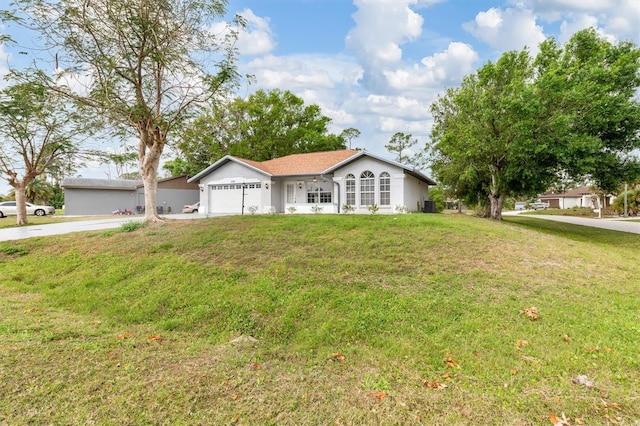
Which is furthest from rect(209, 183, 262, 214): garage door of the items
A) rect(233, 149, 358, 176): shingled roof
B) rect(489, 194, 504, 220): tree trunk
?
rect(489, 194, 504, 220): tree trunk

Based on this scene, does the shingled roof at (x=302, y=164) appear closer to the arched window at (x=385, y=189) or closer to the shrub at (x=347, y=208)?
the arched window at (x=385, y=189)

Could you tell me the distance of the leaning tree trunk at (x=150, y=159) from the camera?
12812mm

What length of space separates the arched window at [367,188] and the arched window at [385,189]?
→ 42cm

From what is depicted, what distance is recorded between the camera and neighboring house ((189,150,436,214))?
1880cm

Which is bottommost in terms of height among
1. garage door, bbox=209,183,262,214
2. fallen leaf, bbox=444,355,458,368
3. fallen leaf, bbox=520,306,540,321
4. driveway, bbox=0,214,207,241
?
fallen leaf, bbox=444,355,458,368

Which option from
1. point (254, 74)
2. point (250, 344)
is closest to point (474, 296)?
point (250, 344)

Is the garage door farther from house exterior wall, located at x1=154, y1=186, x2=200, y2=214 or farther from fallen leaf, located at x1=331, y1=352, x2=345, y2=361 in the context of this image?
fallen leaf, located at x1=331, y1=352, x2=345, y2=361

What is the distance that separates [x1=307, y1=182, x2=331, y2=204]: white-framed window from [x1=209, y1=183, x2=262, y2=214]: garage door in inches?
128

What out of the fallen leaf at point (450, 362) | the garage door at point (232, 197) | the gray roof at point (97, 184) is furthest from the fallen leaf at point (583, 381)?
the gray roof at point (97, 184)

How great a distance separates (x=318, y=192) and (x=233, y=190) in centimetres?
589

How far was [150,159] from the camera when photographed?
510 inches

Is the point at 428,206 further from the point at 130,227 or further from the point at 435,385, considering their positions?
the point at 435,385

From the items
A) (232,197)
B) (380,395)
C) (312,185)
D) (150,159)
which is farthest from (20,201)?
(380,395)

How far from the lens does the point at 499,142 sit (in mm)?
16906
